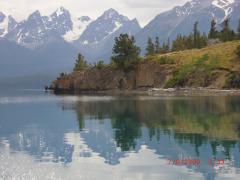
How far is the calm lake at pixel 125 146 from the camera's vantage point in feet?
141

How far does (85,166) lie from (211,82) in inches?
5238

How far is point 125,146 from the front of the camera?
187 feet

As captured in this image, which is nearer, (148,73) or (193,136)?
(193,136)

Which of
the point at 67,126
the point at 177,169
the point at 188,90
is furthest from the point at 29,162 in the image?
the point at 188,90

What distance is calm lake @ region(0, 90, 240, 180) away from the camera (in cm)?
4303

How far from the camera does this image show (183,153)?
50344mm

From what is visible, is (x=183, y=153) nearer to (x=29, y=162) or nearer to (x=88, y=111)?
(x=29, y=162)
